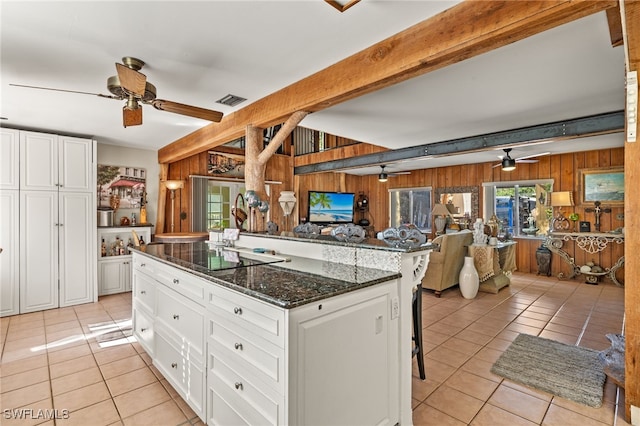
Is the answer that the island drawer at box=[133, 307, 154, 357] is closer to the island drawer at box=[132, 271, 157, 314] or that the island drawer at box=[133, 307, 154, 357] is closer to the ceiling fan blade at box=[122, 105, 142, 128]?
the island drawer at box=[132, 271, 157, 314]

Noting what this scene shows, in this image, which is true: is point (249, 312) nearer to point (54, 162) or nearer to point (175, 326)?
point (175, 326)

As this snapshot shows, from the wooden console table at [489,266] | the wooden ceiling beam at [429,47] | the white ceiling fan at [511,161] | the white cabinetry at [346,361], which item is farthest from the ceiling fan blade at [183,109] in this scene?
the white ceiling fan at [511,161]

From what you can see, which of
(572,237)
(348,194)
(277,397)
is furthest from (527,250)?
(277,397)

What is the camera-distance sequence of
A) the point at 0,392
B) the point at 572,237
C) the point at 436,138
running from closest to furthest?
the point at 0,392 < the point at 436,138 < the point at 572,237

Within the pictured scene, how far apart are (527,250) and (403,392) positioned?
6.15 metres

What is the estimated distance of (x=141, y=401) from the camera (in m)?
2.23

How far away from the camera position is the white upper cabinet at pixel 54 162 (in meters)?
4.04

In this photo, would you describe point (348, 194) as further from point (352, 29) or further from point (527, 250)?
point (352, 29)

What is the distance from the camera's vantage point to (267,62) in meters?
2.39

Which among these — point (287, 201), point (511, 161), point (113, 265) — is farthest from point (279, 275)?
point (287, 201)

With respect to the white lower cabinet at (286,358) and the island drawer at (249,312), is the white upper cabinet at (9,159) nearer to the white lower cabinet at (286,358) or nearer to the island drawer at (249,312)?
the white lower cabinet at (286,358)

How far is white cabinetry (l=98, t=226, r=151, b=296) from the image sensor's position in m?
4.91

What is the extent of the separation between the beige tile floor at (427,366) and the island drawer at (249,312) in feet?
2.85

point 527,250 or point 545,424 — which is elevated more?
point 527,250
